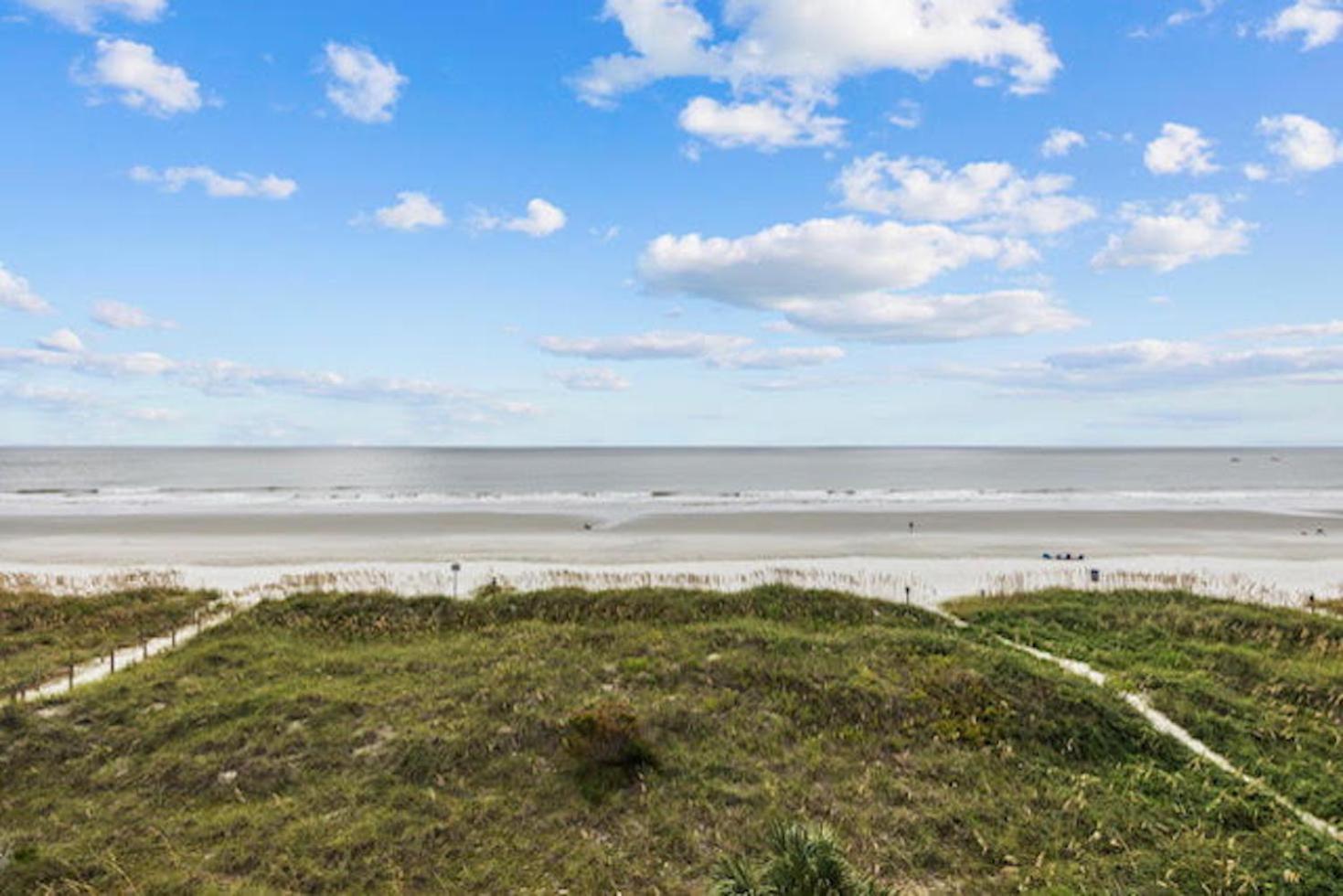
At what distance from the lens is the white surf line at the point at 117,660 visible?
63.9 feet

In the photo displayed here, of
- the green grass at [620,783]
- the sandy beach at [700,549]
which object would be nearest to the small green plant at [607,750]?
the green grass at [620,783]

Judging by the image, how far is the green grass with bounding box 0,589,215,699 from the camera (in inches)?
872

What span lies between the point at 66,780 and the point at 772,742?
15.1 meters

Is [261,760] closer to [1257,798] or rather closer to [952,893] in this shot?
[952,893]

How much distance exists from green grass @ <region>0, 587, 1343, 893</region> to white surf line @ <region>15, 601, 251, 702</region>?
1.36 meters

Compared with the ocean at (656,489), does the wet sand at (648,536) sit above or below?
below

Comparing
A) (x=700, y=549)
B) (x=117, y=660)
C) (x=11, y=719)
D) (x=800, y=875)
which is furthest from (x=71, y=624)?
(x=700, y=549)

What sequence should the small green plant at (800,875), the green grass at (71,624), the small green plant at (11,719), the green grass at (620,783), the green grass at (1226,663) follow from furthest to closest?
1. the green grass at (71,624)
2. the small green plant at (11,719)
3. the green grass at (1226,663)
4. the green grass at (620,783)
5. the small green plant at (800,875)

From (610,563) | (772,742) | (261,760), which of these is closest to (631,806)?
(772,742)

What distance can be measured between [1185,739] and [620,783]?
13202 mm

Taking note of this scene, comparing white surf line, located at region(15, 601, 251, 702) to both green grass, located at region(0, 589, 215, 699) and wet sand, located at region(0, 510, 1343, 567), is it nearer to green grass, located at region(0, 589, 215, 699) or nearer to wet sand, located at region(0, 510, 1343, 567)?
green grass, located at region(0, 589, 215, 699)

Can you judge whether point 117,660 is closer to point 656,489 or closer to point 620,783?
point 620,783

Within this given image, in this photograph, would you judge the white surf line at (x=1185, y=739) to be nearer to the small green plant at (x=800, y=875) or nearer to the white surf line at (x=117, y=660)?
the small green plant at (x=800, y=875)

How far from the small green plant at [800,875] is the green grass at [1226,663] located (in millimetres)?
10352
